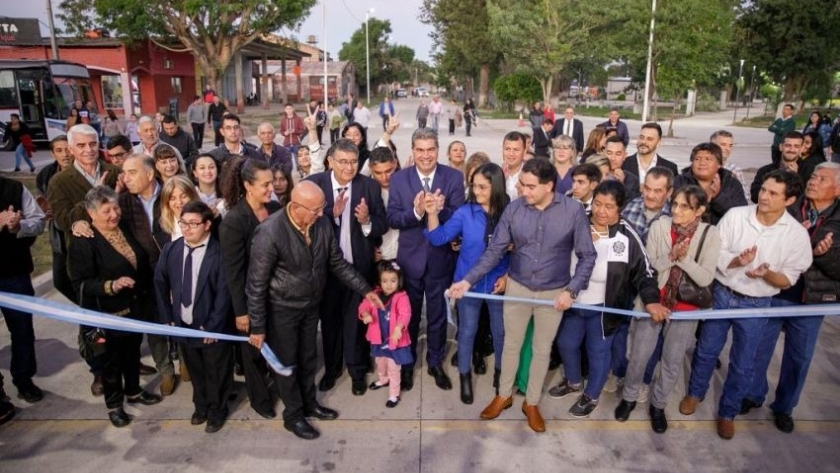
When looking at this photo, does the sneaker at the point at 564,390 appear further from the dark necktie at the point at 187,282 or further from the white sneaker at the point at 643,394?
the dark necktie at the point at 187,282

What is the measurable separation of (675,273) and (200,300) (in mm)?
3265

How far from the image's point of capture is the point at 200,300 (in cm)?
382

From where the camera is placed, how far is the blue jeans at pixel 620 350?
4252mm

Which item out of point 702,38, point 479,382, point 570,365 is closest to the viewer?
point 570,365

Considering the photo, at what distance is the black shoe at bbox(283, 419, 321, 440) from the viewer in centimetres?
388

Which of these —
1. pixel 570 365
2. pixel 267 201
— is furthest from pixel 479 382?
pixel 267 201

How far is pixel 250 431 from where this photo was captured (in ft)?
13.0

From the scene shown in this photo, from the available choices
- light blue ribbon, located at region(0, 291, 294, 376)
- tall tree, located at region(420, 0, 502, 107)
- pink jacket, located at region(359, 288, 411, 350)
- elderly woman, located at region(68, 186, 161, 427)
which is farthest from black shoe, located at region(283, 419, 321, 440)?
tall tree, located at region(420, 0, 502, 107)

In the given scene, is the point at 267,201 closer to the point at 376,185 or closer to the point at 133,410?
the point at 376,185

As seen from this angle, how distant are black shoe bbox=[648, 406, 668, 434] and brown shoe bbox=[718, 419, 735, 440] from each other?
1.16 ft

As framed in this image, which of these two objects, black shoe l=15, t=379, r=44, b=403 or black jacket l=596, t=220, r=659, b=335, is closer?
black jacket l=596, t=220, r=659, b=335

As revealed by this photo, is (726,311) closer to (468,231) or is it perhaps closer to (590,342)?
(590,342)

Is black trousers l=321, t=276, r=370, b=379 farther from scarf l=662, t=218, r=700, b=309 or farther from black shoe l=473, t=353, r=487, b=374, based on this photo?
scarf l=662, t=218, r=700, b=309

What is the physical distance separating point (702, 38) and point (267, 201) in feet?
73.3
